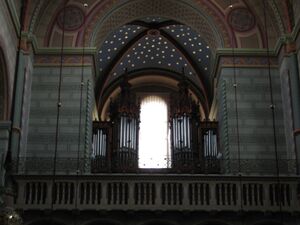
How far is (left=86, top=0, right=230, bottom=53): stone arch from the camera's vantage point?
20.8 m

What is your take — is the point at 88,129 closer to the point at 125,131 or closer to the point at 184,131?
the point at 125,131

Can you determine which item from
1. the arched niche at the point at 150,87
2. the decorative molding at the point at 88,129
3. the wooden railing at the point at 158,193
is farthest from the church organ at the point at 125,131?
the arched niche at the point at 150,87

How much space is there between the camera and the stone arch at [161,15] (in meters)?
20.8

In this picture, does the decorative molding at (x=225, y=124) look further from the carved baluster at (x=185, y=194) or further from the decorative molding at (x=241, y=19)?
the decorative molding at (x=241, y=19)

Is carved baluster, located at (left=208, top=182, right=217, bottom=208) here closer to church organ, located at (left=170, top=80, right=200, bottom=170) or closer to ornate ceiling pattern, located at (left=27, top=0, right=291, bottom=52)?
church organ, located at (left=170, top=80, right=200, bottom=170)

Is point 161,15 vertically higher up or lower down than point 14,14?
higher up

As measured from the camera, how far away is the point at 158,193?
58.0 ft

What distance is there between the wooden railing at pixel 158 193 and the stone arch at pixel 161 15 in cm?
517

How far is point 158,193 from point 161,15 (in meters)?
7.57

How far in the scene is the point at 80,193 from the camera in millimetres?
17594

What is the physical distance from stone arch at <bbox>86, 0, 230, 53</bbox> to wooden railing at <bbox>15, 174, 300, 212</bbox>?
17.0ft

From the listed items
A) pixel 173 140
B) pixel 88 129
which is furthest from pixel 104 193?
pixel 173 140

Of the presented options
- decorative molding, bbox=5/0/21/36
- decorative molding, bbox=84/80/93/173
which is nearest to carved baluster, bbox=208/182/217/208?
decorative molding, bbox=84/80/93/173

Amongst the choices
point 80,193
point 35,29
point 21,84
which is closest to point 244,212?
point 80,193
